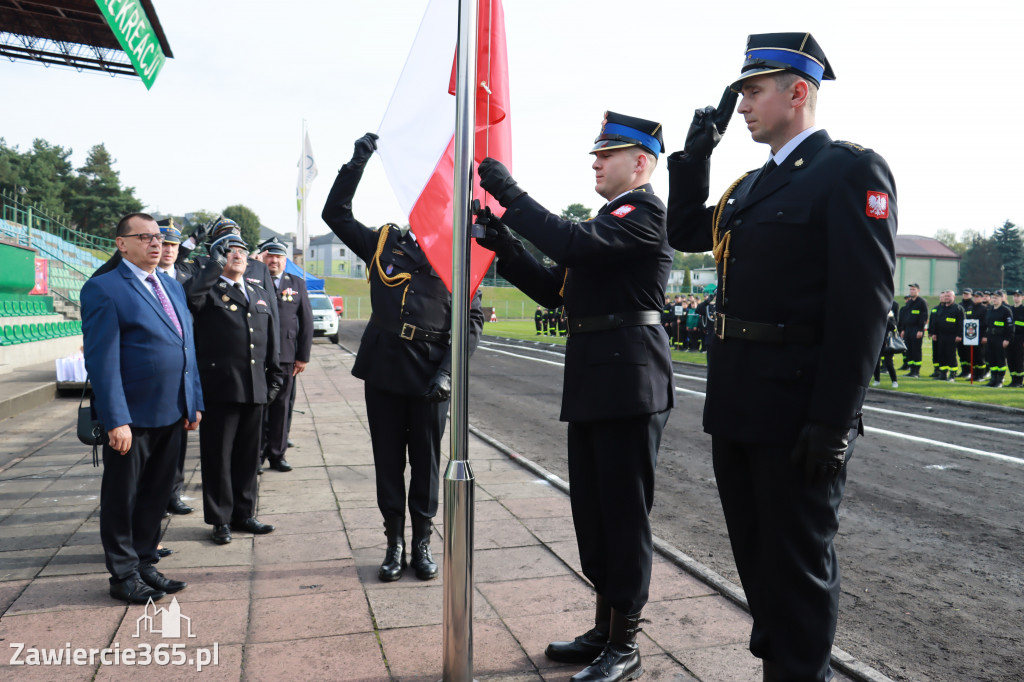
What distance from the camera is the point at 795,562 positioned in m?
2.19

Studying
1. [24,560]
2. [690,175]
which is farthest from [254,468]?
[690,175]

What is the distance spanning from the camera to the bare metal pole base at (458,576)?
2.69 metres

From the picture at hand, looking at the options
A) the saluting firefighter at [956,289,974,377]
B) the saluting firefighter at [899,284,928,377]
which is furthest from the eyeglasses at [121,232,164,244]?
the saluting firefighter at [899,284,928,377]

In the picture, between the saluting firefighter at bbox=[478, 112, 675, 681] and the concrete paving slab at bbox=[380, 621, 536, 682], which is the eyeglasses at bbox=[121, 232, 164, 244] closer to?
the saluting firefighter at bbox=[478, 112, 675, 681]

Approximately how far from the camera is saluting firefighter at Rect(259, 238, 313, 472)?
6.82 m

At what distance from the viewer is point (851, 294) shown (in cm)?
208

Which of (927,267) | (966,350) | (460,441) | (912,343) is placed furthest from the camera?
(927,267)

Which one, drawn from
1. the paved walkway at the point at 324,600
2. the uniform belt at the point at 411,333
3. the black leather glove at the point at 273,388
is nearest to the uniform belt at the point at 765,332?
the paved walkway at the point at 324,600

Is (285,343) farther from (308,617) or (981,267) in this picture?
(981,267)

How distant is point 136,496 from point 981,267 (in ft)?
339

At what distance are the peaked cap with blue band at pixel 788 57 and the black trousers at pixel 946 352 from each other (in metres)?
17.9

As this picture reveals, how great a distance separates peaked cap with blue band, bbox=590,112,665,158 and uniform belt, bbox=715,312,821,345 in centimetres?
100

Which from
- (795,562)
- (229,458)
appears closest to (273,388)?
(229,458)

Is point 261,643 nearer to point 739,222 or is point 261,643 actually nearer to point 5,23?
point 739,222
